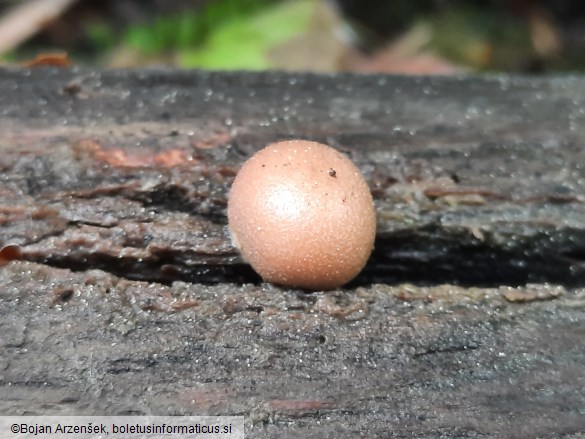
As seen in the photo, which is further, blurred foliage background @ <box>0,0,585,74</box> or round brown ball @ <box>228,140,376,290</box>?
blurred foliage background @ <box>0,0,585,74</box>

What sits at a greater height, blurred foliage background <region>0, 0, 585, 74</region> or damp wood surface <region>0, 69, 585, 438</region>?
blurred foliage background <region>0, 0, 585, 74</region>

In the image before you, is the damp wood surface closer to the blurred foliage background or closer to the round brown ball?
the round brown ball

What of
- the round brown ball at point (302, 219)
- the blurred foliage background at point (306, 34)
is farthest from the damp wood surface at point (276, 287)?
Answer: the blurred foliage background at point (306, 34)

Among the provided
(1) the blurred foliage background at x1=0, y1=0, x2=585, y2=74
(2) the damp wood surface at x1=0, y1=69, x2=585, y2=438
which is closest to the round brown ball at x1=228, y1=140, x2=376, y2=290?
(2) the damp wood surface at x1=0, y1=69, x2=585, y2=438

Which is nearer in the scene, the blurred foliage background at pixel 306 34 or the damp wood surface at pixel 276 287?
the damp wood surface at pixel 276 287

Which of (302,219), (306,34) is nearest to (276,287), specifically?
(302,219)

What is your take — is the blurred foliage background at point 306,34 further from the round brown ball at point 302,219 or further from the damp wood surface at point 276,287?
the round brown ball at point 302,219

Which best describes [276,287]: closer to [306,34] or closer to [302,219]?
[302,219]
